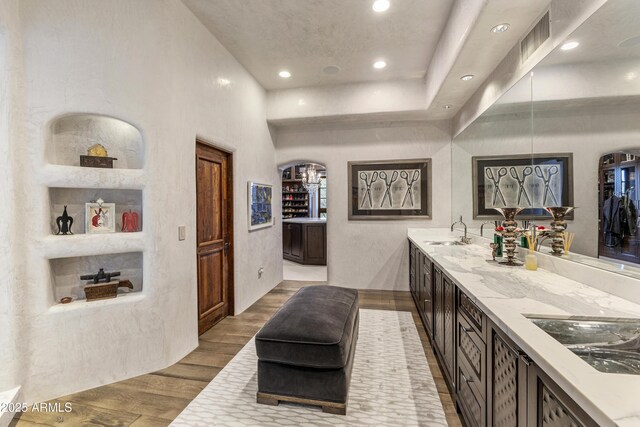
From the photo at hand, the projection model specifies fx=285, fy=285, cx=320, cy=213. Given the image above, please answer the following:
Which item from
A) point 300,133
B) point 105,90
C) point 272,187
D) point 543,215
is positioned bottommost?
point 543,215

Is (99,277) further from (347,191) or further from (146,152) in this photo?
(347,191)

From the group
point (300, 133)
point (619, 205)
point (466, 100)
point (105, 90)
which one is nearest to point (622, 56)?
point (619, 205)

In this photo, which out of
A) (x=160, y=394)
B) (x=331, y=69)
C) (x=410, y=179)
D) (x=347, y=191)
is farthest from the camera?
(x=347, y=191)

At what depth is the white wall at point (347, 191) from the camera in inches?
189

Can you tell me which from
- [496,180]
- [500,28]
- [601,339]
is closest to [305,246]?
[496,180]

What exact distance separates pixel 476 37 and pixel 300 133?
324 centimetres

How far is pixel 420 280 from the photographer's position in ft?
11.8

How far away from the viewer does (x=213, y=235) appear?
11.5ft

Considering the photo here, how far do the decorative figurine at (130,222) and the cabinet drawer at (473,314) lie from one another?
263 cm

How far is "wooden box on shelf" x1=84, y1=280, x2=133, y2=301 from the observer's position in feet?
7.47

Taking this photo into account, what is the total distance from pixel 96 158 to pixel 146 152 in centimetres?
37

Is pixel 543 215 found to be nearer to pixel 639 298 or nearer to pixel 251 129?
pixel 639 298

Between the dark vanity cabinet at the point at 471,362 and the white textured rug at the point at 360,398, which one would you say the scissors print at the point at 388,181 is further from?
the dark vanity cabinet at the point at 471,362

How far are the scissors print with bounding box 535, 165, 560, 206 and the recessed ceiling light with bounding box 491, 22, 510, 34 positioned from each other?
1.12 m
